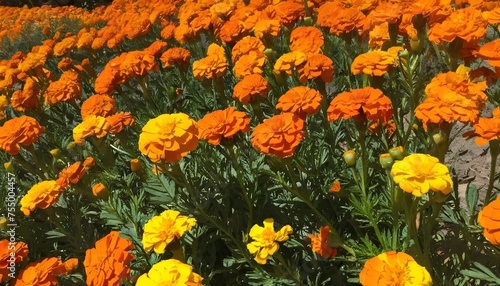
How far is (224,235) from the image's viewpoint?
6.48 feet

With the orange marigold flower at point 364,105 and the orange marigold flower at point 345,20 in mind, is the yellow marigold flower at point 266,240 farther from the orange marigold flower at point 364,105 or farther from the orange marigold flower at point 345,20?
the orange marigold flower at point 345,20

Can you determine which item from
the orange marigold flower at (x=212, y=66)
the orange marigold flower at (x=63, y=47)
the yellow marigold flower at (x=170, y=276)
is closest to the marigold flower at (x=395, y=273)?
the yellow marigold flower at (x=170, y=276)

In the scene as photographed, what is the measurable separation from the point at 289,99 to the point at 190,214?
2.08 feet

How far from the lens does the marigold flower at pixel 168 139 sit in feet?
5.23

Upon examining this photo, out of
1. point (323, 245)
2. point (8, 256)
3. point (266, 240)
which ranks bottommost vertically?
point (323, 245)

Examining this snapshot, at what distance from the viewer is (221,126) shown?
1.67 meters

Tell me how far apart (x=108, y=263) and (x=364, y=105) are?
0.98 metres

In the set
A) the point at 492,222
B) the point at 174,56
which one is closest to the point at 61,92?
the point at 174,56

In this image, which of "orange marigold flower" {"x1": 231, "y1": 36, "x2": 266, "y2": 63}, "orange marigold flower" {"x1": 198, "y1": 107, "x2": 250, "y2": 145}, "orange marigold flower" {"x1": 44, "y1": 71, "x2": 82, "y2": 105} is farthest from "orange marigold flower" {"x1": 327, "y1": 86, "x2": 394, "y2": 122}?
"orange marigold flower" {"x1": 44, "y1": 71, "x2": 82, "y2": 105}

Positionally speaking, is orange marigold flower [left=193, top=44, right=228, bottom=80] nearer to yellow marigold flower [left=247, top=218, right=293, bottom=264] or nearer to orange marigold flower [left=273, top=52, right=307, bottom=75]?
orange marigold flower [left=273, top=52, right=307, bottom=75]

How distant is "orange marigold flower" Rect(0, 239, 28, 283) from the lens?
1.64 meters

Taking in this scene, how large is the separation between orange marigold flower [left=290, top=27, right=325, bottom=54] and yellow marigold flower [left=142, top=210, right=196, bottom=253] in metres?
1.09

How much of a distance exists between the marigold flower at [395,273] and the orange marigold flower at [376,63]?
0.86 metres

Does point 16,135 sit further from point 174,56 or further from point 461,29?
point 461,29
